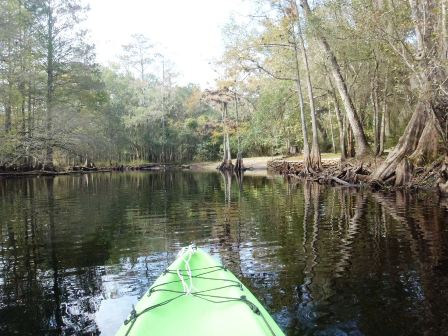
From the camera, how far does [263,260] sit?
22.9ft

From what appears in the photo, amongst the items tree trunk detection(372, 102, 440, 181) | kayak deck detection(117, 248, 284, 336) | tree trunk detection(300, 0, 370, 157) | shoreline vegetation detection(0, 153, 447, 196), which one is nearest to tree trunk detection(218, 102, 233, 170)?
shoreline vegetation detection(0, 153, 447, 196)

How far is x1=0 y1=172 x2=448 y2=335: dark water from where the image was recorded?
4691mm

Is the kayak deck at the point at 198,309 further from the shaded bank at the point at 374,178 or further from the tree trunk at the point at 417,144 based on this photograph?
the tree trunk at the point at 417,144

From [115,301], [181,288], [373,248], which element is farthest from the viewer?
[373,248]

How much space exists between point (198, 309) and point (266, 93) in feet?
88.4

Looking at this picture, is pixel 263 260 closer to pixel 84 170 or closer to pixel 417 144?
pixel 417 144

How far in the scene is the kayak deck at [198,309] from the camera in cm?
325

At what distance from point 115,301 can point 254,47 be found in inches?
872

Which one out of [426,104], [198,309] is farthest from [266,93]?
[198,309]

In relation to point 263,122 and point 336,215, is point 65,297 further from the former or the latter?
point 263,122

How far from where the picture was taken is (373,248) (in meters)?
7.57

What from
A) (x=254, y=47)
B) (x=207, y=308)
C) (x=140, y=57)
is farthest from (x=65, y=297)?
(x=140, y=57)

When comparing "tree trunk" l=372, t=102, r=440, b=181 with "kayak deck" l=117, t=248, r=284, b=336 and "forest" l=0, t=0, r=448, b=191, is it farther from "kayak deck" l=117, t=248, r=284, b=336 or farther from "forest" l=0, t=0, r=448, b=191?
"kayak deck" l=117, t=248, r=284, b=336

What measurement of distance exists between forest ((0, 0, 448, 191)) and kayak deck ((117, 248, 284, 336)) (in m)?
11.0
